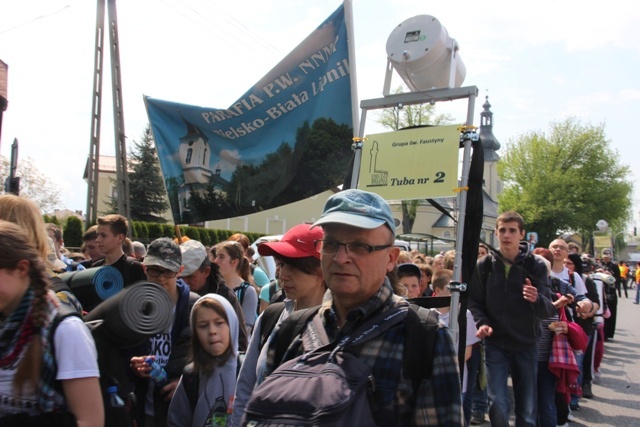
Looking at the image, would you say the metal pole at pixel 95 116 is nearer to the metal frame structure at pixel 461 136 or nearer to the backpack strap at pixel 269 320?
the metal frame structure at pixel 461 136

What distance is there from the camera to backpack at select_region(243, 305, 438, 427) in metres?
1.47

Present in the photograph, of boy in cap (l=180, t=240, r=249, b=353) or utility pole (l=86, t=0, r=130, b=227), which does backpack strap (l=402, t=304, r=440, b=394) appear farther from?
utility pole (l=86, t=0, r=130, b=227)

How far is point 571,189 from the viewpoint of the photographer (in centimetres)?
A: 4709

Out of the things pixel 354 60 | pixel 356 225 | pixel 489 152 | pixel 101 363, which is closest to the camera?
pixel 356 225

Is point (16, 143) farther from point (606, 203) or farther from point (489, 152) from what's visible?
point (489, 152)

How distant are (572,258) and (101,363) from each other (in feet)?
24.1

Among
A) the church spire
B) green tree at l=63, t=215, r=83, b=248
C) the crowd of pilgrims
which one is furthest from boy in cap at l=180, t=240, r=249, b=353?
the church spire

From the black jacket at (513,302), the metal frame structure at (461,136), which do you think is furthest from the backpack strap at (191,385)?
the black jacket at (513,302)

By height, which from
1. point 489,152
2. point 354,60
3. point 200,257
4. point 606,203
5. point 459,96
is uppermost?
point 489,152

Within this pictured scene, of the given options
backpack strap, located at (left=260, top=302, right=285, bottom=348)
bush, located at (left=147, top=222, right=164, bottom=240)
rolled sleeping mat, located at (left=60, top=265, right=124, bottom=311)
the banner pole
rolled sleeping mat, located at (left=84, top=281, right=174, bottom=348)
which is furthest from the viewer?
bush, located at (left=147, top=222, right=164, bottom=240)

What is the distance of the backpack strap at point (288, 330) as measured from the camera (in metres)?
1.90

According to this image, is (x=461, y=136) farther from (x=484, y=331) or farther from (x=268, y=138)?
(x=268, y=138)

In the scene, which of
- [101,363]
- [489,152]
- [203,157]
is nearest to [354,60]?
[203,157]

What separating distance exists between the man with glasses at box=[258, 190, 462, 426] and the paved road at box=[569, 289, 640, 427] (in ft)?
19.1
